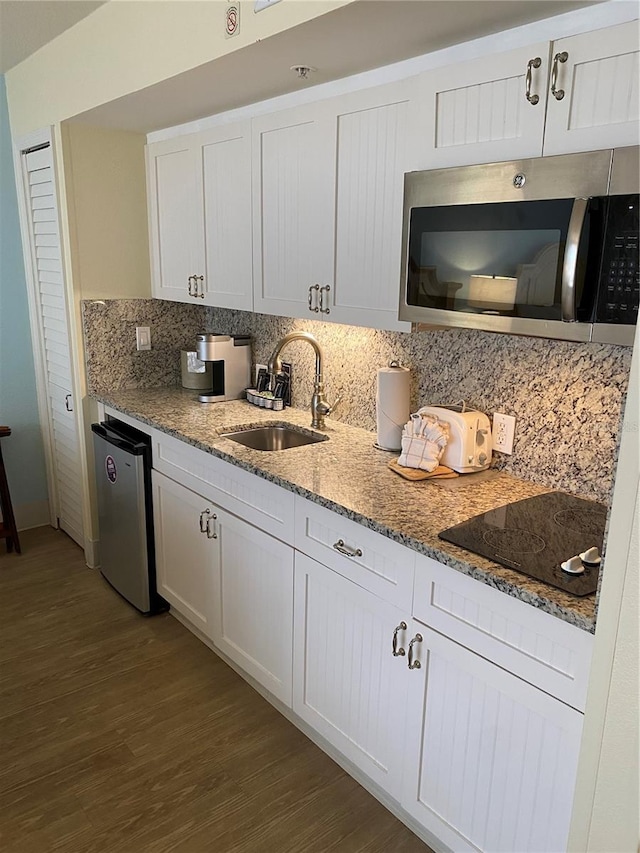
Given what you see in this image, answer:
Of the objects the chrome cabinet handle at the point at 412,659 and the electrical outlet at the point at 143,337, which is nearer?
the chrome cabinet handle at the point at 412,659

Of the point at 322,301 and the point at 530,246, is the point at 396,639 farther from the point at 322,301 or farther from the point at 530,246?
the point at 322,301

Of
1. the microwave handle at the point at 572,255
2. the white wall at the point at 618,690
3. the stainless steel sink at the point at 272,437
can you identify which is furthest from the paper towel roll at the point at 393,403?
the white wall at the point at 618,690

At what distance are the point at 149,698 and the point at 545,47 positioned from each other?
8.11 ft

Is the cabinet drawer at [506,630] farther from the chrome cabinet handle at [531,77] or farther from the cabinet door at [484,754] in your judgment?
the chrome cabinet handle at [531,77]

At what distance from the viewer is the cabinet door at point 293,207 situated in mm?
2283

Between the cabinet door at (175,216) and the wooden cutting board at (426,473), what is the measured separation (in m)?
1.41

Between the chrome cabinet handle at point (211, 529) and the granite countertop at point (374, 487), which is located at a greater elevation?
the granite countertop at point (374, 487)

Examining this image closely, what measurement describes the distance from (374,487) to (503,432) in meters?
0.49

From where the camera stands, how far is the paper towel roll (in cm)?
242

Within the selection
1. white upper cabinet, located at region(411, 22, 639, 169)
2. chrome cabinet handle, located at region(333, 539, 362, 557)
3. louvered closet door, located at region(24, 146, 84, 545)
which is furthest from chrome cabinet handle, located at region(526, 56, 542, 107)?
louvered closet door, located at region(24, 146, 84, 545)

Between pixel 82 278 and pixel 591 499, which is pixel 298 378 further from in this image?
pixel 591 499

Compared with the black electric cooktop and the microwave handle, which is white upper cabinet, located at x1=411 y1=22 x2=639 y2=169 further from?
the black electric cooktop

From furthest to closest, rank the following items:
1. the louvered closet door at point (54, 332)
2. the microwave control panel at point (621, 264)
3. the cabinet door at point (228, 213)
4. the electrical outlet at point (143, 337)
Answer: the electrical outlet at point (143, 337), the louvered closet door at point (54, 332), the cabinet door at point (228, 213), the microwave control panel at point (621, 264)

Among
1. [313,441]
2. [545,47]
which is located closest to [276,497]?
[313,441]
